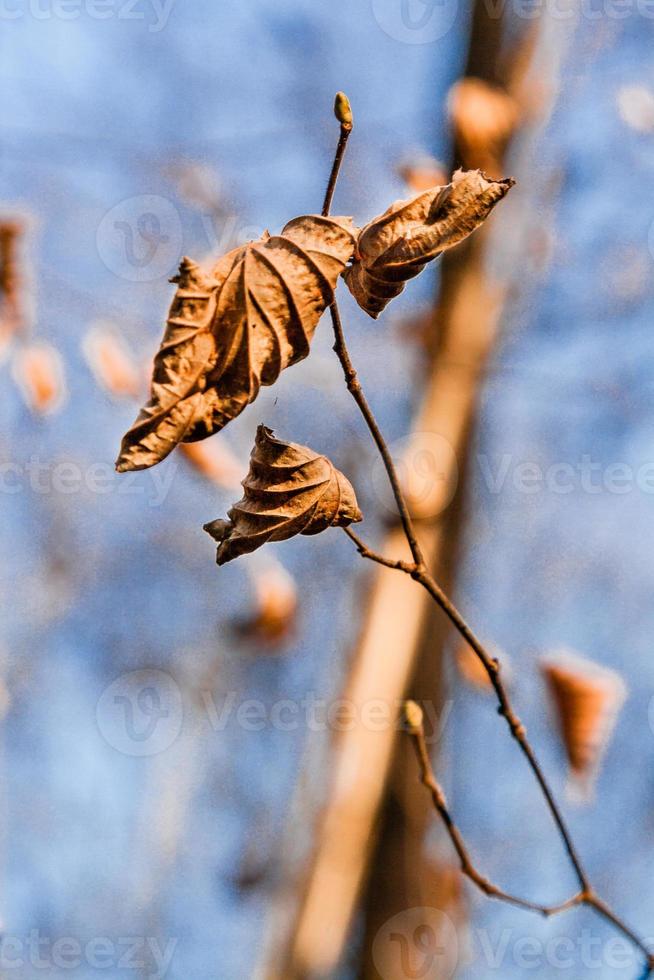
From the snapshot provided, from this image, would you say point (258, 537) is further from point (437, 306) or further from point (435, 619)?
point (437, 306)

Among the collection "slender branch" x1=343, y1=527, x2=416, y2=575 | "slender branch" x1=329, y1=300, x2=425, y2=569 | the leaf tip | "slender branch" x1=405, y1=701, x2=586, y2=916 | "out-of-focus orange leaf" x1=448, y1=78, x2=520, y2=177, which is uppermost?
"out-of-focus orange leaf" x1=448, y1=78, x2=520, y2=177

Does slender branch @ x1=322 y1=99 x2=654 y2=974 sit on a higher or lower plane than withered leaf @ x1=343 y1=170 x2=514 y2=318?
lower

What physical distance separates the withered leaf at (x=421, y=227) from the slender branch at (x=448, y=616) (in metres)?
0.06

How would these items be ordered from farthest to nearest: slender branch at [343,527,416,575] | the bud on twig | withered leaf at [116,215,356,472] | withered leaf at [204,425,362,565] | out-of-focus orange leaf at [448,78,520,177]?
out-of-focus orange leaf at [448,78,520,177]
the bud on twig
slender branch at [343,527,416,575]
withered leaf at [204,425,362,565]
withered leaf at [116,215,356,472]

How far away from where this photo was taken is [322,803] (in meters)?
2.81

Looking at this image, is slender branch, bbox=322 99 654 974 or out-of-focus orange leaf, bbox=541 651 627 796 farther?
out-of-focus orange leaf, bbox=541 651 627 796

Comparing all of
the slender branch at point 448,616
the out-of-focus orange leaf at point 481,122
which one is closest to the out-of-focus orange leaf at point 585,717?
the slender branch at point 448,616

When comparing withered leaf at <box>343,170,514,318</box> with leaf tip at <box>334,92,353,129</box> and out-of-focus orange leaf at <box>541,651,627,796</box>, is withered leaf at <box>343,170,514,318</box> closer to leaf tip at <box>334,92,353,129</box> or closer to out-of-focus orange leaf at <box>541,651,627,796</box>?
leaf tip at <box>334,92,353,129</box>

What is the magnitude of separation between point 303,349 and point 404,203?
188 mm

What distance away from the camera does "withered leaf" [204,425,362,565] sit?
3.03 feet

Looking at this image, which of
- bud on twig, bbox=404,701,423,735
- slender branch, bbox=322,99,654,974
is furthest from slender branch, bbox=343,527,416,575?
bud on twig, bbox=404,701,423,735

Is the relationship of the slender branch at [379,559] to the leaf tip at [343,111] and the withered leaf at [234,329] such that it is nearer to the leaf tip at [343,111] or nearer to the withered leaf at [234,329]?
the withered leaf at [234,329]

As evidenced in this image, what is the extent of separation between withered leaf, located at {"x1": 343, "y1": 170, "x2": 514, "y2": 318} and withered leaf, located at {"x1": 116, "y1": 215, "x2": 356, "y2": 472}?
3 centimetres

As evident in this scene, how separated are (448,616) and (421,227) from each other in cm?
52
